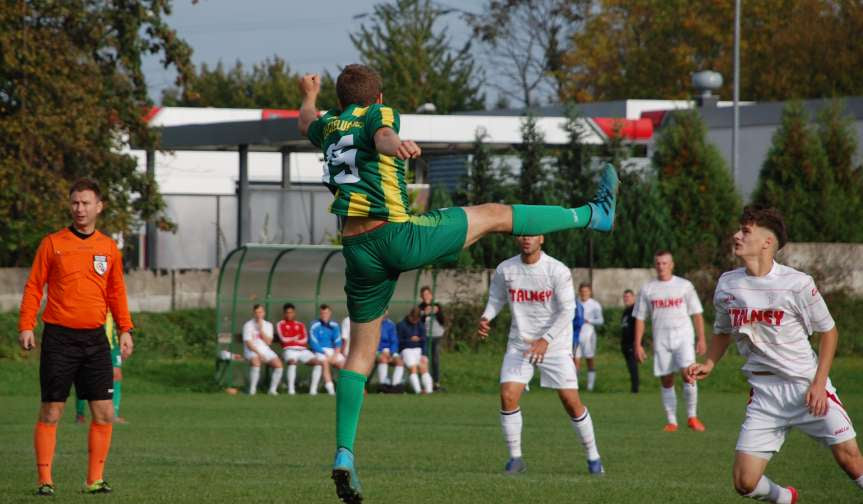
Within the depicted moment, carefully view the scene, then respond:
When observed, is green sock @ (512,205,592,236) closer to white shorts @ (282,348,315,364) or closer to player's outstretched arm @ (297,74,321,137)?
player's outstretched arm @ (297,74,321,137)

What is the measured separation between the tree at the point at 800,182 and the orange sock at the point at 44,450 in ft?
96.4

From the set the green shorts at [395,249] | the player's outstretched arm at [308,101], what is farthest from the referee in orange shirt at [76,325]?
the green shorts at [395,249]

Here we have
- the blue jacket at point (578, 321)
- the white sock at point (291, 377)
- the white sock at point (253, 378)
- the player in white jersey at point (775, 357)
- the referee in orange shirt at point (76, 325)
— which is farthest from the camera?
the blue jacket at point (578, 321)

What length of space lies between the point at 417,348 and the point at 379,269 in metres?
19.5

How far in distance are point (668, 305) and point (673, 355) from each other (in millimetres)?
737

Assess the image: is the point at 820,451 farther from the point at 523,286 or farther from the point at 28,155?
the point at 28,155

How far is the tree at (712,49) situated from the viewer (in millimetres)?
60406

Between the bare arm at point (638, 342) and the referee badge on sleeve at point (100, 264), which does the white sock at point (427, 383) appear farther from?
the referee badge on sleeve at point (100, 264)

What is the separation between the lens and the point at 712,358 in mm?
9055

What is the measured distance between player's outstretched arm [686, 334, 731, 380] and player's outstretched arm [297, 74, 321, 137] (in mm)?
2907

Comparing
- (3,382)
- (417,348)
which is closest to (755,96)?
(417,348)

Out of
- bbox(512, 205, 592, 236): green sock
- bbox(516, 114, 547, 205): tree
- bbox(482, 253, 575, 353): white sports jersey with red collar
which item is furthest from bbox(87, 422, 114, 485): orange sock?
bbox(516, 114, 547, 205): tree

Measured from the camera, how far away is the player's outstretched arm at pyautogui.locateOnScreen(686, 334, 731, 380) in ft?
29.2

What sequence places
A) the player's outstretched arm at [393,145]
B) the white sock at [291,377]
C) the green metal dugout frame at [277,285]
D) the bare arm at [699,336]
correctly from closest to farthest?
1. the player's outstretched arm at [393,145]
2. the bare arm at [699,336]
3. the white sock at [291,377]
4. the green metal dugout frame at [277,285]
